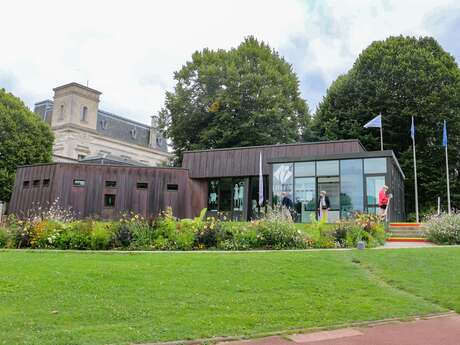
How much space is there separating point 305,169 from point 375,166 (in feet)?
12.3

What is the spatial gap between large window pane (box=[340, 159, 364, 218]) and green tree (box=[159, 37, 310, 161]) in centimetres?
1554

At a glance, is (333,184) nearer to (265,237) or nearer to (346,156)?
(346,156)

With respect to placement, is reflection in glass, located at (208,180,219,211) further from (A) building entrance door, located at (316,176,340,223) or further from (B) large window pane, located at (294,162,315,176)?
(A) building entrance door, located at (316,176,340,223)

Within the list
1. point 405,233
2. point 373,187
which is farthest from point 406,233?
point 373,187

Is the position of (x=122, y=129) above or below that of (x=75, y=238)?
above

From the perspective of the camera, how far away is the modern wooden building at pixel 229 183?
23.7m

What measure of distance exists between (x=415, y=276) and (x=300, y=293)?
3.22m

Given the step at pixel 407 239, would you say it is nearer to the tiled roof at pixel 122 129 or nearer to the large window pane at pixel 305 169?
the large window pane at pixel 305 169

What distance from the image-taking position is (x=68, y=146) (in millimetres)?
58281

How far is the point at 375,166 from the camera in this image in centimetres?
2338

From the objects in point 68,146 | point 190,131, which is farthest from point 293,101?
point 68,146

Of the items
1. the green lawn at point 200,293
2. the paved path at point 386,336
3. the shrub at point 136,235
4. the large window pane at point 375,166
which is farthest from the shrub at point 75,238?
the large window pane at point 375,166

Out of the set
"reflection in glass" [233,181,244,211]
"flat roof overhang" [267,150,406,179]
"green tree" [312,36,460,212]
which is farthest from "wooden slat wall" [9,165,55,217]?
"green tree" [312,36,460,212]

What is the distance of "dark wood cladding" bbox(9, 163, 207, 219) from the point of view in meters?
28.6
